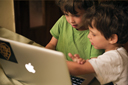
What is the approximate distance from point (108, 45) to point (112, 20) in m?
0.15

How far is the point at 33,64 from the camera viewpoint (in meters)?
0.58

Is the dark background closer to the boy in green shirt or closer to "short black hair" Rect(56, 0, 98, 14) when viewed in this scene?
the boy in green shirt

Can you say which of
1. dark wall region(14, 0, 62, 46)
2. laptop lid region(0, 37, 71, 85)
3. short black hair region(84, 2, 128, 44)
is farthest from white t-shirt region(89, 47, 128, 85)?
dark wall region(14, 0, 62, 46)

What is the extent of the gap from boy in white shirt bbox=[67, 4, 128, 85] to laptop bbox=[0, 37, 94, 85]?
0.32 ft

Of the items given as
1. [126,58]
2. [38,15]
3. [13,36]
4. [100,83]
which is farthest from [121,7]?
[38,15]

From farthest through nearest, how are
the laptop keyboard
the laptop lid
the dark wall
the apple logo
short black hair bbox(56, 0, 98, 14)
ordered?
the dark wall
short black hair bbox(56, 0, 98, 14)
the laptop keyboard
the apple logo
the laptop lid

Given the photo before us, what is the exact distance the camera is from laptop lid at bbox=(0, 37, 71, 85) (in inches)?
19.8

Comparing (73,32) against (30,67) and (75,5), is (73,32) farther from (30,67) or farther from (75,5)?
(30,67)

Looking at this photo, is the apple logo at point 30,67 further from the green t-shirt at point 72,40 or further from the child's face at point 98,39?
the green t-shirt at point 72,40

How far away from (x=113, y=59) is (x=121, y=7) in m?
0.29

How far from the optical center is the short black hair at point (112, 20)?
735 mm

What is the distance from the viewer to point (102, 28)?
75 centimetres

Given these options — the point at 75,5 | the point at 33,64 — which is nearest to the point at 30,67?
the point at 33,64

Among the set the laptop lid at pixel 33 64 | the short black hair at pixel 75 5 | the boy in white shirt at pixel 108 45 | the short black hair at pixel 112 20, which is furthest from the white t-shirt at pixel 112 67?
the short black hair at pixel 75 5
